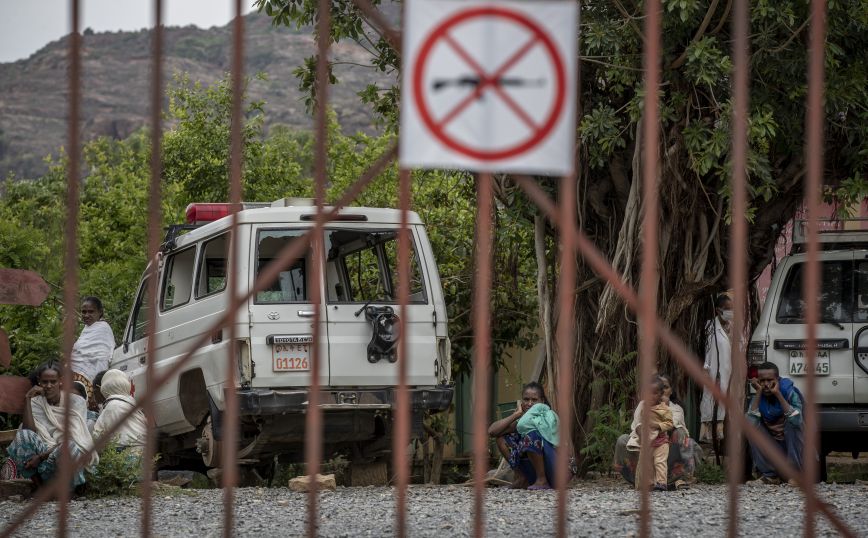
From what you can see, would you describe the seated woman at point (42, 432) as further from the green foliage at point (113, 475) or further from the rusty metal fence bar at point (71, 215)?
the rusty metal fence bar at point (71, 215)

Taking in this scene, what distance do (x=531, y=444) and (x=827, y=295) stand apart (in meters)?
2.51

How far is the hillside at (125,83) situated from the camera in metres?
86.7

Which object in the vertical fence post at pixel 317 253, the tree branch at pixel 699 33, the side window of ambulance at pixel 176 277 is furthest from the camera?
the side window of ambulance at pixel 176 277

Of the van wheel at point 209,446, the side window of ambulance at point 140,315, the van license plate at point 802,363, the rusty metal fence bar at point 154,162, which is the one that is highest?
the rusty metal fence bar at point 154,162

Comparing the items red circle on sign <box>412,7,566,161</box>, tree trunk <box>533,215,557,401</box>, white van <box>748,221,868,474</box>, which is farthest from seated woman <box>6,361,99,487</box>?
red circle on sign <box>412,7,566,161</box>

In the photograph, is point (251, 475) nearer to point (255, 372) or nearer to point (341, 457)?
point (341, 457)

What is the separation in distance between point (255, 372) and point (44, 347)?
5.53 meters

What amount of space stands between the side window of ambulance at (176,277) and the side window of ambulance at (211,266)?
0.51m

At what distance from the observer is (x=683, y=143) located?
1085 cm

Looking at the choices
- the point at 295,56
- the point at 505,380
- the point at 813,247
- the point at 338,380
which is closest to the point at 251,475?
the point at 338,380

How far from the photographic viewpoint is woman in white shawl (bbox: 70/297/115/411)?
36.8ft

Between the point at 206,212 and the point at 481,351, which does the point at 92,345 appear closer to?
the point at 206,212

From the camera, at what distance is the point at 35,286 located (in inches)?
300

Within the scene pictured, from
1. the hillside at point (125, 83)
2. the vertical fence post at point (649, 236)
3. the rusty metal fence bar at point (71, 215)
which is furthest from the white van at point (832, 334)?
the hillside at point (125, 83)
